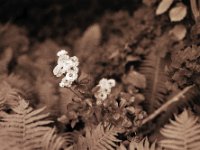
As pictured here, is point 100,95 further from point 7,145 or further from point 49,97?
point 7,145

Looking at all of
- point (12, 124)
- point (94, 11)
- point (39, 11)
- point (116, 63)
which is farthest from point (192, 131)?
point (39, 11)

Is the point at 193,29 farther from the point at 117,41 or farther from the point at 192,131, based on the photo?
the point at 117,41

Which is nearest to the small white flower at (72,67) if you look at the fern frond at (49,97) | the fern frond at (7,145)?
the fern frond at (7,145)

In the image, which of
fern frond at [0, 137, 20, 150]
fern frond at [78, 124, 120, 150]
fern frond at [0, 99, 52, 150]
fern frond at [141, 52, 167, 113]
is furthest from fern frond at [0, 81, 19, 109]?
fern frond at [141, 52, 167, 113]

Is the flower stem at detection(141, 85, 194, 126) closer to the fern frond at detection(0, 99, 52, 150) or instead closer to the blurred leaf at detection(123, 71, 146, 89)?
the blurred leaf at detection(123, 71, 146, 89)

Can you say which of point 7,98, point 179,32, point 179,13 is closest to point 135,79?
point 179,32
